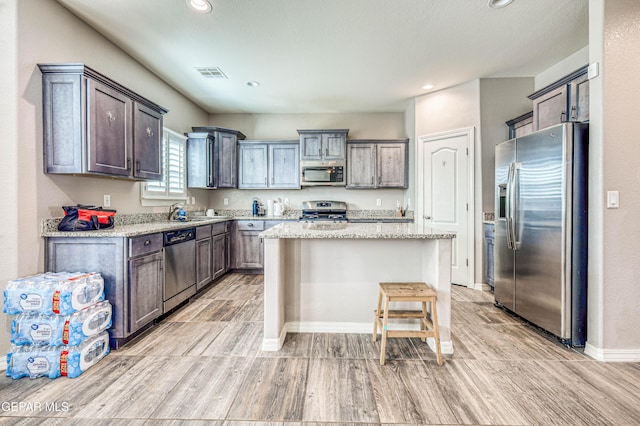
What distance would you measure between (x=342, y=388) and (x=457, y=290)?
8.97 ft

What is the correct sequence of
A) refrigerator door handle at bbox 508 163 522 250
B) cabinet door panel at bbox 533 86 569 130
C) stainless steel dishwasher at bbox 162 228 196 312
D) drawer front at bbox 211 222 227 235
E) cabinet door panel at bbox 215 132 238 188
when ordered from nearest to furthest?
cabinet door panel at bbox 533 86 569 130
refrigerator door handle at bbox 508 163 522 250
stainless steel dishwasher at bbox 162 228 196 312
drawer front at bbox 211 222 227 235
cabinet door panel at bbox 215 132 238 188

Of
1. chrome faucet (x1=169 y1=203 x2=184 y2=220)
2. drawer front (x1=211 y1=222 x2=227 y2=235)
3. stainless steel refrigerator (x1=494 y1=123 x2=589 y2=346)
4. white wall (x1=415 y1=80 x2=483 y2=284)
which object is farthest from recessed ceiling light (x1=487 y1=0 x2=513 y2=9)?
chrome faucet (x1=169 y1=203 x2=184 y2=220)

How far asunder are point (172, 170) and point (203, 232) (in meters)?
1.18

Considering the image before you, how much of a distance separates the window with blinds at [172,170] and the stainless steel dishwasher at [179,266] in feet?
2.75

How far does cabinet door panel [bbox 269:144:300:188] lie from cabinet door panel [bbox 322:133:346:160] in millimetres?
522

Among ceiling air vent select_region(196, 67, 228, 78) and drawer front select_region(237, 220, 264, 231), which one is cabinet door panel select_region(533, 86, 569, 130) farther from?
drawer front select_region(237, 220, 264, 231)

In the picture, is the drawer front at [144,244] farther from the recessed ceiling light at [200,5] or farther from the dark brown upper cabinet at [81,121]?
the recessed ceiling light at [200,5]

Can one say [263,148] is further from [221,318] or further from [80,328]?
[80,328]

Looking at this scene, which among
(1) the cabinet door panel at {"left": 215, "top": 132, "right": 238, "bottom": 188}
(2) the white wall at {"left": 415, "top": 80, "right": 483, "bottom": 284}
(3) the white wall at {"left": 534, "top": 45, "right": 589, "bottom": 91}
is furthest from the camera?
(1) the cabinet door panel at {"left": 215, "top": 132, "right": 238, "bottom": 188}

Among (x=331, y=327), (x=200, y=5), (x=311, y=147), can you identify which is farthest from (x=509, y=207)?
(x=200, y=5)

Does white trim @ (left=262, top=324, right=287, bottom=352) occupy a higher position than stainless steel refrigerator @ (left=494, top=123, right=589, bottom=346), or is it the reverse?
stainless steel refrigerator @ (left=494, top=123, right=589, bottom=346)

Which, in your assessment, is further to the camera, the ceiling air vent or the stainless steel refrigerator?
the ceiling air vent

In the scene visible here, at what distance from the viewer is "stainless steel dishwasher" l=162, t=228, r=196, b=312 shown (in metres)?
2.90

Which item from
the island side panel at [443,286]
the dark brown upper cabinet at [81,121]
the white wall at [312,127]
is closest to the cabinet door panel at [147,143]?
the dark brown upper cabinet at [81,121]
